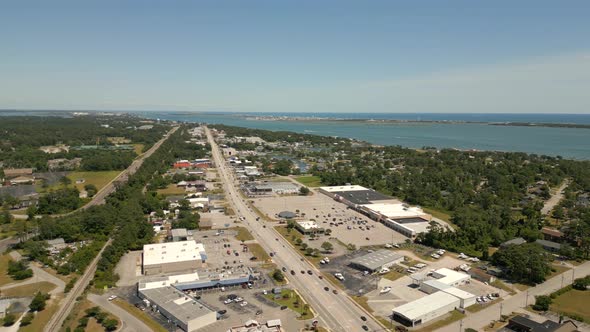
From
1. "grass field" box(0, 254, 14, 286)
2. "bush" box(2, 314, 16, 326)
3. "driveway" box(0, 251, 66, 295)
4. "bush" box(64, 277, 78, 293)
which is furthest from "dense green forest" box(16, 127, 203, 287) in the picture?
"bush" box(2, 314, 16, 326)

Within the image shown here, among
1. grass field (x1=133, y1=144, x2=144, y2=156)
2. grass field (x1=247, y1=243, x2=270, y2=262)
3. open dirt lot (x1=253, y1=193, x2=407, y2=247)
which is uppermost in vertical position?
grass field (x1=133, y1=144, x2=144, y2=156)

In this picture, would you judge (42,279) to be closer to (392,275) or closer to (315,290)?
(315,290)

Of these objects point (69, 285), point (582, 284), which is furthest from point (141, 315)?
point (582, 284)

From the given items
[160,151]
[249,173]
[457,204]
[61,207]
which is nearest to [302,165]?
[249,173]

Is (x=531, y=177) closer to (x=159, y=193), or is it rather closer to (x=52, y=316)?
(x=159, y=193)

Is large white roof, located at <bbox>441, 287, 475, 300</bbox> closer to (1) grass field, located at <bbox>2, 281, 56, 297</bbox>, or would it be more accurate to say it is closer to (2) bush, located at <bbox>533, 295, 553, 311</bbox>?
(2) bush, located at <bbox>533, 295, 553, 311</bbox>

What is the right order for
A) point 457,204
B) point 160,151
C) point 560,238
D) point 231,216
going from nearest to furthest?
1. point 560,238
2. point 231,216
3. point 457,204
4. point 160,151
